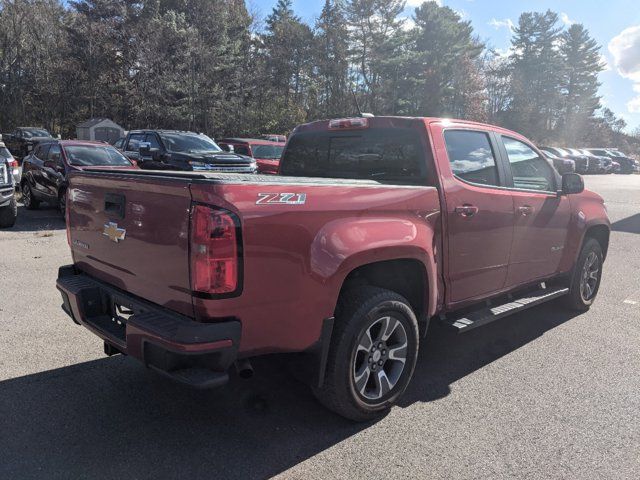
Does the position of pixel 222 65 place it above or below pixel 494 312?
above

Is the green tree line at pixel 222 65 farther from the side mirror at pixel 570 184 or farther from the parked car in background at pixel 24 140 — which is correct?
the side mirror at pixel 570 184

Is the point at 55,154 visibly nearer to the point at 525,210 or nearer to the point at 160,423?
the point at 160,423

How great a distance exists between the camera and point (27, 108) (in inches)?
1563

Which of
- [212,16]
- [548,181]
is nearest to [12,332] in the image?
[548,181]

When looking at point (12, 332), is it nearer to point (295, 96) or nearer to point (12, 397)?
point (12, 397)

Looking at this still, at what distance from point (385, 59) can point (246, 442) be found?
43872 mm

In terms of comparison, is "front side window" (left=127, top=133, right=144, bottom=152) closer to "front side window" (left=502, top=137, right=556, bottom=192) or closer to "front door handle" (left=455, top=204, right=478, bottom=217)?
"front side window" (left=502, top=137, right=556, bottom=192)

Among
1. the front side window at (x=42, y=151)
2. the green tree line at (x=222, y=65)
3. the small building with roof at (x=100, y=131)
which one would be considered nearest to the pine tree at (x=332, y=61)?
the green tree line at (x=222, y=65)

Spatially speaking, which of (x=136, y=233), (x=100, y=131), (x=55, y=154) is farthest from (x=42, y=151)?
(x=100, y=131)

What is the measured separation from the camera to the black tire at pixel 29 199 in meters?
12.4

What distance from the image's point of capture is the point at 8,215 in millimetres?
9781

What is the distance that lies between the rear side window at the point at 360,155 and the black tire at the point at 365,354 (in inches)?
39.1

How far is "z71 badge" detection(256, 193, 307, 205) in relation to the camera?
259 cm

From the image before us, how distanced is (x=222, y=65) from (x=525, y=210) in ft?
115
